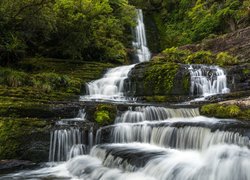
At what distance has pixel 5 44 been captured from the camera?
58.4ft

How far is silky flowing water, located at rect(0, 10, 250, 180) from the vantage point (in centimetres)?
743

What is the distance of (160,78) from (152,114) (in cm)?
531

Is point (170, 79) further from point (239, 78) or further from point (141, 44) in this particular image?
point (141, 44)

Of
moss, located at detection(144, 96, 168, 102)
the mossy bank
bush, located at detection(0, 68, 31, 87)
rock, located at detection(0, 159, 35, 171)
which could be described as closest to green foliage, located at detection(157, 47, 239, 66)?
moss, located at detection(144, 96, 168, 102)

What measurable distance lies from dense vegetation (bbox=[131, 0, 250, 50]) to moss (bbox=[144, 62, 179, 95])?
11088 mm

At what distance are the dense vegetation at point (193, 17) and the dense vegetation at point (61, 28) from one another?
279 inches

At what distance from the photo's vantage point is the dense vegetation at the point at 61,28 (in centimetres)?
1656

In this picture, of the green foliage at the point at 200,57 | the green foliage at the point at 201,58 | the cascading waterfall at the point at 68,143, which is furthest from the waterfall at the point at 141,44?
the cascading waterfall at the point at 68,143

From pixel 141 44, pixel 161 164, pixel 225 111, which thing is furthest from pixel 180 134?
pixel 141 44

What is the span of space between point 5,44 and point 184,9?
23340 mm

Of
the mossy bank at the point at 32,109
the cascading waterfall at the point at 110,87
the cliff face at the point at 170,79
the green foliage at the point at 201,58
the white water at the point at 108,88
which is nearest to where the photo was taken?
the mossy bank at the point at 32,109

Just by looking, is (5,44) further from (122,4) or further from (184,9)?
(184,9)

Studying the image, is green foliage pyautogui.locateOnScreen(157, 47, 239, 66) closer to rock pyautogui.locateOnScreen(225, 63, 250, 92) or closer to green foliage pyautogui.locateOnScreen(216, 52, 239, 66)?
green foliage pyautogui.locateOnScreen(216, 52, 239, 66)

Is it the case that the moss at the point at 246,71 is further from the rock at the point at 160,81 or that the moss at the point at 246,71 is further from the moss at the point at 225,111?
the moss at the point at 225,111
